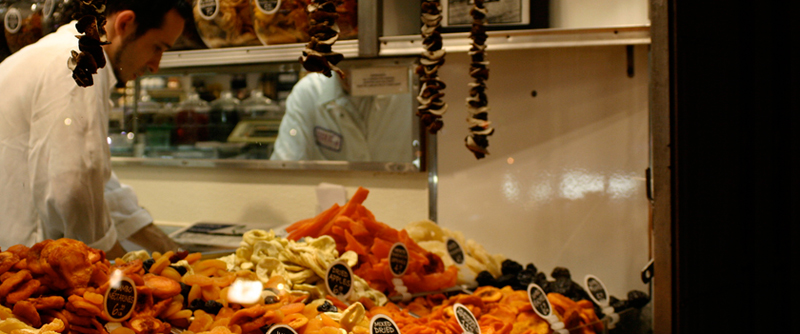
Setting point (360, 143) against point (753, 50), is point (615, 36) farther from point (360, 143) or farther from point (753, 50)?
point (360, 143)

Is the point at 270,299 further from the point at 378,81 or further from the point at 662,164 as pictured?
the point at 378,81

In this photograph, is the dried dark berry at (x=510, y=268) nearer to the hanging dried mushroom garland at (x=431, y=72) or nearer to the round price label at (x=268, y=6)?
the hanging dried mushroom garland at (x=431, y=72)

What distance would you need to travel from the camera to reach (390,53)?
1929 millimetres

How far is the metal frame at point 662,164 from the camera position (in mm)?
1003

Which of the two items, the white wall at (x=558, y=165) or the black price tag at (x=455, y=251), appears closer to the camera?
the black price tag at (x=455, y=251)

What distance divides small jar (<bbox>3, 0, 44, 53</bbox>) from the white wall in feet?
4.53

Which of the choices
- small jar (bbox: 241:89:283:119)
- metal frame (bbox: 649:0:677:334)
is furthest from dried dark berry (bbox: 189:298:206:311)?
small jar (bbox: 241:89:283:119)

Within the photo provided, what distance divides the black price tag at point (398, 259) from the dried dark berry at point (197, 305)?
1.54ft

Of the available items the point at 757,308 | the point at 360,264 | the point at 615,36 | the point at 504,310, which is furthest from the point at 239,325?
the point at 615,36

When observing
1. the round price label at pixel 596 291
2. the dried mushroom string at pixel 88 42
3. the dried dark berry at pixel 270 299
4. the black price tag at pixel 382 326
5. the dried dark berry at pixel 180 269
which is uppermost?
the dried mushroom string at pixel 88 42

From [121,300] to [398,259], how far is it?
645 mm

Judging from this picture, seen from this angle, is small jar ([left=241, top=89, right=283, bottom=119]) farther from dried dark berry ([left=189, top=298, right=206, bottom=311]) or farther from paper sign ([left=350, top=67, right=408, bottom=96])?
dried dark berry ([left=189, top=298, right=206, bottom=311])

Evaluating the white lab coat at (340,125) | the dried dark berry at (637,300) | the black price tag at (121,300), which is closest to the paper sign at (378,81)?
the white lab coat at (340,125)

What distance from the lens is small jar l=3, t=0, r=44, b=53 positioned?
3.25ft
